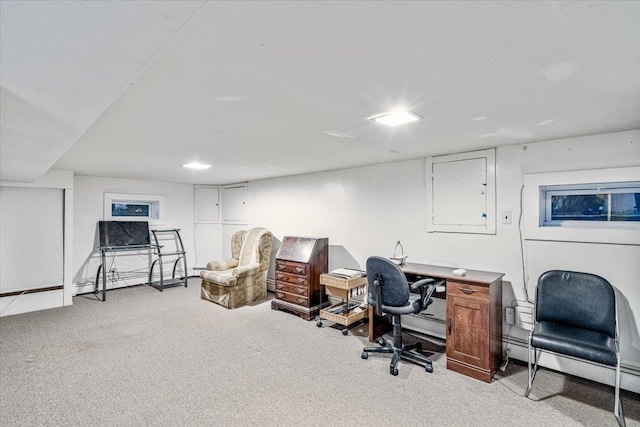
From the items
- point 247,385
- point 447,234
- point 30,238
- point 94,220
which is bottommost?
point 247,385

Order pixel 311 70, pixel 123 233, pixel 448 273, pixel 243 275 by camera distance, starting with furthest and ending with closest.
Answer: pixel 123 233 → pixel 243 275 → pixel 448 273 → pixel 311 70

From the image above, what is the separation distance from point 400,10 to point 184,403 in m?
2.83

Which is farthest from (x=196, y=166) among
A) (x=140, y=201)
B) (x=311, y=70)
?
(x=311, y=70)

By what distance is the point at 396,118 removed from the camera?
2236mm

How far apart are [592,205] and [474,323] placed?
1.50 m

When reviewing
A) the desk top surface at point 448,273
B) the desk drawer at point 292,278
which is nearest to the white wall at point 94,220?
the desk drawer at point 292,278

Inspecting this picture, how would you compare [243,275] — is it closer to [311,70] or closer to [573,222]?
[311,70]

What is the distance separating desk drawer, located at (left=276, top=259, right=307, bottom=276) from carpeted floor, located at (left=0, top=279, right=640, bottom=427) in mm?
829

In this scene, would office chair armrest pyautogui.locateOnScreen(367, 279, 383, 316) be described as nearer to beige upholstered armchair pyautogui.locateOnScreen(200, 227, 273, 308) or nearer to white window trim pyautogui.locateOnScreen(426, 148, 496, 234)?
white window trim pyautogui.locateOnScreen(426, 148, 496, 234)

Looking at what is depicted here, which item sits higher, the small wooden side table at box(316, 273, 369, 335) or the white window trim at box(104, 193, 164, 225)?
the white window trim at box(104, 193, 164, 225)

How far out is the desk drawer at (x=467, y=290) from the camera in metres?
2.72

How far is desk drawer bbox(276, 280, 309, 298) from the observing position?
436 centimetres

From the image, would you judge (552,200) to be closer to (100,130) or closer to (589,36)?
(589,36)

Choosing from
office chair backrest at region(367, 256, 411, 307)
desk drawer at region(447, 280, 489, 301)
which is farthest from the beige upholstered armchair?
desk drawer at region(447, 280, 489, 301)
